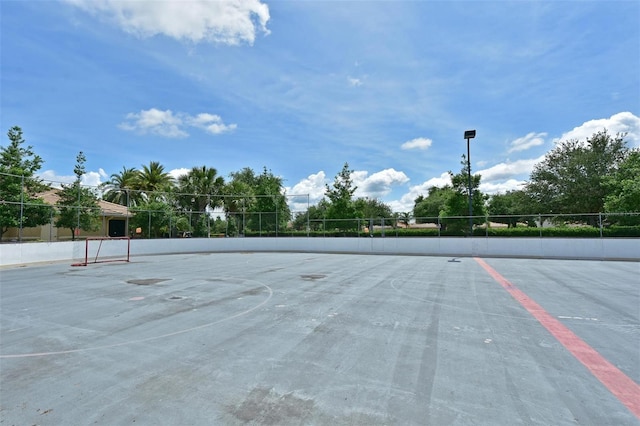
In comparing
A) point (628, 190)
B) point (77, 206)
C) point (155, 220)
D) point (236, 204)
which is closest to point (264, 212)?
point (236, 204)

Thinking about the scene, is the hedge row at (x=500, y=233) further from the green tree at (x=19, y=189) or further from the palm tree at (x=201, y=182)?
the green tree at (x=19, y=189)

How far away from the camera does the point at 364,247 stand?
82.2ft

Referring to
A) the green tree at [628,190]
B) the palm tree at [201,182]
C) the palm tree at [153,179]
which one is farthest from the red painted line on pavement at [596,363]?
the palm tree at [153,179]

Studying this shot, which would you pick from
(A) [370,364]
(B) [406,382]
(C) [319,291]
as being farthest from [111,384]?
(C) [319,291]

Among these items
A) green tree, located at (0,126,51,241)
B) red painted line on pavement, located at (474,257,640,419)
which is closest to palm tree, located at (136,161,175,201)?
green tree, located at (0,126,51,241)

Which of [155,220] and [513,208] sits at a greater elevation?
[513,208]

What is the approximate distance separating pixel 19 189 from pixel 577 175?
4643 centimetres

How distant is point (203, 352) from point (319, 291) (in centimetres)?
493

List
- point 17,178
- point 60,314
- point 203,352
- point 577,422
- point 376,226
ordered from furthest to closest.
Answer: point 376,226
point 17,178
point 60,314
point 203,352
point 577,422

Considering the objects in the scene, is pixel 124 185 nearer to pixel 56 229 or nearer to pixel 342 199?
pixel 56 229

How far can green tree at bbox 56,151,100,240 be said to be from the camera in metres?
20.8

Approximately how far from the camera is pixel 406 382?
3.78 metres

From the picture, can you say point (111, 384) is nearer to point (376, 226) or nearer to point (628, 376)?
point (628, 376)

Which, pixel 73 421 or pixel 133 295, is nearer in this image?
pixel 73 421
